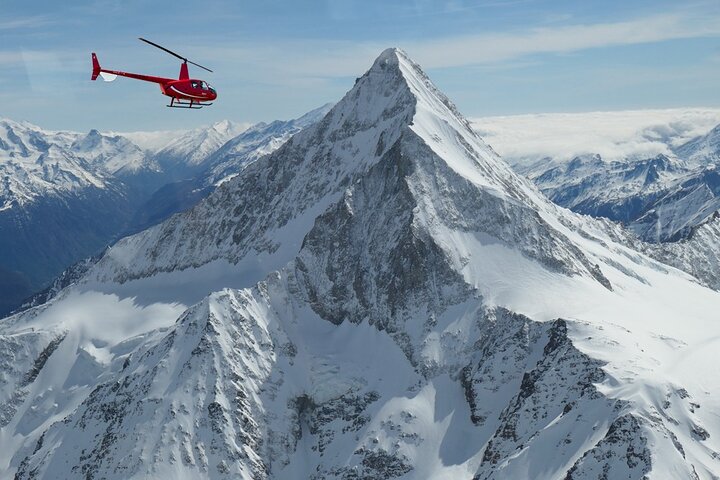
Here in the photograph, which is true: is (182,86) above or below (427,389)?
above

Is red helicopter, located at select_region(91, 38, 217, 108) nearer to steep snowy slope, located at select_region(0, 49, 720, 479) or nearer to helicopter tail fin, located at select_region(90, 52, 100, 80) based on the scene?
helicopter tail fin, located at select_region(90, 52, 100, 80)

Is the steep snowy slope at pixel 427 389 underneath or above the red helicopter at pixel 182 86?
underneath

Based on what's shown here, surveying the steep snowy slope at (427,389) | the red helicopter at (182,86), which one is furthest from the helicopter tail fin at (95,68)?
the steep snowy slope at (427,389)

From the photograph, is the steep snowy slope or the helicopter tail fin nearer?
the helicopter tail fin

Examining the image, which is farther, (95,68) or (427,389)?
(427,389)

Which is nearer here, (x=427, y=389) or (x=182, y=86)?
(x=182, y=86)

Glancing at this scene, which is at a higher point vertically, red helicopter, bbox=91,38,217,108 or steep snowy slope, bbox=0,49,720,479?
red helicopter, bbox=91,38,217,108

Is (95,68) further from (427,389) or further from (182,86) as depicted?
(427,389)

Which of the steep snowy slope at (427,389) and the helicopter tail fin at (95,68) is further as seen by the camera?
the steep snowy slope at (427,389)

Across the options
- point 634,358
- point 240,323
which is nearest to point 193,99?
point 240,323

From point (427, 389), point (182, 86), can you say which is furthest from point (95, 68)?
point (427, 389)

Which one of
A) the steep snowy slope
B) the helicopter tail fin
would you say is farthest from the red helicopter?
the steep snowy slope

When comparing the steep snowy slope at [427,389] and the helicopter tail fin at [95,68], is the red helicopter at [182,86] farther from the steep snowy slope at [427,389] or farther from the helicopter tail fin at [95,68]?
the steep snowy slope at [427,389]
